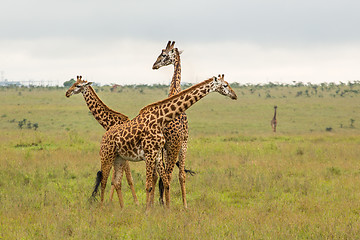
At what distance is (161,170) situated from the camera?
8086mm

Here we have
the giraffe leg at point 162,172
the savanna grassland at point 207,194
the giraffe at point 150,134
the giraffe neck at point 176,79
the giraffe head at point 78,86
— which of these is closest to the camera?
the savanna grassland at point 207,194

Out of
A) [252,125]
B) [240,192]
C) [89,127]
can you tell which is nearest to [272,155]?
[240,192]

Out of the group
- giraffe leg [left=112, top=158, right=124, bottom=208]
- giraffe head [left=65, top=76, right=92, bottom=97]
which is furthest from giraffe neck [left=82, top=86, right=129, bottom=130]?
giraffe leg [left=112, top=158, right=124, bottom=208]

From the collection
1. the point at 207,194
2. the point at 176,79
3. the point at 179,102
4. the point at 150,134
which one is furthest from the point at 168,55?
the point at 207,194

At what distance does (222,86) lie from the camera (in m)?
7.96

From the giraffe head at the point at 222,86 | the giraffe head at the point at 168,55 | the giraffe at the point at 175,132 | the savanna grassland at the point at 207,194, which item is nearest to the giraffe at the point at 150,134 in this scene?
the giraffe head at the point at 222,86

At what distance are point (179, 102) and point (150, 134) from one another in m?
0.82

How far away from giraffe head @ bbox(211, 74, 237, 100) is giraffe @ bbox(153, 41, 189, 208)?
3.59 feet

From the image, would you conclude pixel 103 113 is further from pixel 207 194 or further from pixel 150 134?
pixel 207 194

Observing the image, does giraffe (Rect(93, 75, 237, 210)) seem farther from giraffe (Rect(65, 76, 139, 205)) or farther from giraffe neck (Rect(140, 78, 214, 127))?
giraffe (Rect(65, 76, 139, 205))

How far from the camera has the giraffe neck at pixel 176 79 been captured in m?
9.18

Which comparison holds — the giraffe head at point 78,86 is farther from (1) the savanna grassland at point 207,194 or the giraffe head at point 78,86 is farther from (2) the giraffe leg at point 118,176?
(1) the savanna grassland at point 207,194

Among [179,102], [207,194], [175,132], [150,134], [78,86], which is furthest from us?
[207,194]

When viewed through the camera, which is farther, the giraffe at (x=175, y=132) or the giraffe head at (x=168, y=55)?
the giraffe head at (x=168, y=55)
